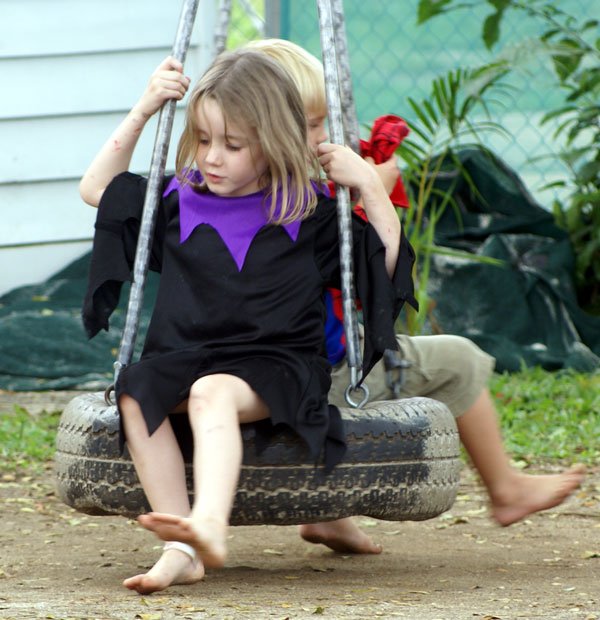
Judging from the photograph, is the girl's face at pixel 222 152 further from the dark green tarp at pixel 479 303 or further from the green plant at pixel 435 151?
the dark green tarp at pixel 479 303

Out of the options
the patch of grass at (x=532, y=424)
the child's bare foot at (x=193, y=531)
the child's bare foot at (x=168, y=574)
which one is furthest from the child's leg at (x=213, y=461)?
the patch of grass at (x=532, y=424)

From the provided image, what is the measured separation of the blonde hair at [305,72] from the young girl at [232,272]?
0.24 meters

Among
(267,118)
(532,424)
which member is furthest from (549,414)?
(267,118)

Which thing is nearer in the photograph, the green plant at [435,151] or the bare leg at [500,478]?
Answer: the bare leg at [500,478]

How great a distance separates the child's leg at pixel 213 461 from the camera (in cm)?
239

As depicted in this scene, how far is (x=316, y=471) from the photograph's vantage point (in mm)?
2682

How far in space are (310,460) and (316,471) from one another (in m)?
0.03

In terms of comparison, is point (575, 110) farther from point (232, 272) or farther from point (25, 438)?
point (232, 272)

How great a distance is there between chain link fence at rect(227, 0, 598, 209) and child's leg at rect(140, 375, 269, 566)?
15.4 ft

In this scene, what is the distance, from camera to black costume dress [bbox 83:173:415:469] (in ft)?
8.77

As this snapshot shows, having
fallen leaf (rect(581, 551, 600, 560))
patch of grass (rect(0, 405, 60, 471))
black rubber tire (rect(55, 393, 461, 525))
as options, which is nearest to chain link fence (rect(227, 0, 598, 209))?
patch of grass (rect(0, 405, 60, 471))

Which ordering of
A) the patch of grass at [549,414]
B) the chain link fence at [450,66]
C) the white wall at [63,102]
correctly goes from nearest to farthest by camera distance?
the patch of grass at [549,414]
the white wall at [63,102]
the chain link fence at [450,66]

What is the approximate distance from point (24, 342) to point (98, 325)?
3.18 m

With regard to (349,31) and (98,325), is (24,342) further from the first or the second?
(98,325)
